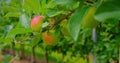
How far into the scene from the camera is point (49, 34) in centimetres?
74

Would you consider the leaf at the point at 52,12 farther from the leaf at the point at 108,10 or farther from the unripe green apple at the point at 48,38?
the leaf at the point at 108,10

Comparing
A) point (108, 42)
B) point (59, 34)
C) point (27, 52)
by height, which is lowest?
point (27, 52)

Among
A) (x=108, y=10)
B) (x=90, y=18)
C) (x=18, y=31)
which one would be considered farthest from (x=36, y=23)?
(x=108, y=10)

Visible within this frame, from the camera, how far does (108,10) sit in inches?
18.1

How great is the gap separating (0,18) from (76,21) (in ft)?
7.05

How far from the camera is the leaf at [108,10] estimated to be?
46 cm

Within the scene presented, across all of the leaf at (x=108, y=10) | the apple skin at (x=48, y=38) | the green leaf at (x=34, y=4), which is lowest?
the apple skin at (x=48, y=38)

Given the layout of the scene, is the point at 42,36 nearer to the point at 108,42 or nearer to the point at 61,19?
the point at 61,19

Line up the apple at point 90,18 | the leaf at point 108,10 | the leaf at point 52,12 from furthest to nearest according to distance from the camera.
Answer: the leaf at point 52,12 < the apple at point 90,18 < the leaf at point 108,10

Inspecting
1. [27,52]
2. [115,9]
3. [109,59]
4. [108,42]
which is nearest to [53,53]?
[27,52]

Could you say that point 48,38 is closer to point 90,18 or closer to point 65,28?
point 65,28

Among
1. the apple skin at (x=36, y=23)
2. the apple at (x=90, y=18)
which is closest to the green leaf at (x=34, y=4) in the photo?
the apple skin at (x=36, y=23)

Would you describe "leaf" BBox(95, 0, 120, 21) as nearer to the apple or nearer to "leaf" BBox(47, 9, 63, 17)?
the apple

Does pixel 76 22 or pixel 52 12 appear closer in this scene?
pixel 76 22
